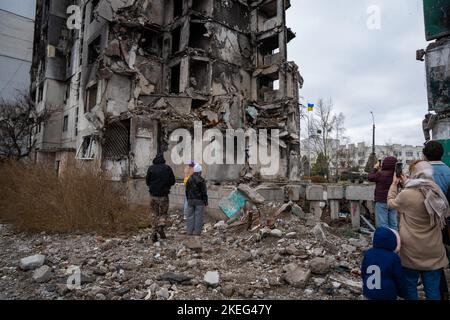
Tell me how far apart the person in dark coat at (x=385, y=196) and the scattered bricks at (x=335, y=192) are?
8.03 ft

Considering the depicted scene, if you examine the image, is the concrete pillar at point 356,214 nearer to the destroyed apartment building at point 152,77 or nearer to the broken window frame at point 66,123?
the destroyed apartment building at point 152,77

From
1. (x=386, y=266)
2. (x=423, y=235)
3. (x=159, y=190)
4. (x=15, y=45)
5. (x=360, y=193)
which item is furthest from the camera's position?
(x=15, y=45)

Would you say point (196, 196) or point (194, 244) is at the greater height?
point (196, 196)

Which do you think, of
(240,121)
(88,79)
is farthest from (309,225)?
(88,79)

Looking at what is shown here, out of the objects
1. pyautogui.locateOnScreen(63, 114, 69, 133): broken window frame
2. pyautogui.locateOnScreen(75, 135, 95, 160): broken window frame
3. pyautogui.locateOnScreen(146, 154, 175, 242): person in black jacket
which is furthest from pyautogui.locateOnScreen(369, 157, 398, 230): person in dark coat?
pyautogui.locateOnScreen(63, 114, 69, 133): broken window frame

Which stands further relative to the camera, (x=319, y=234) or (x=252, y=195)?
(x=252, y=195)

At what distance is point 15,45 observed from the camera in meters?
24.6

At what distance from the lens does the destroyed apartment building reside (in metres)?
13.3

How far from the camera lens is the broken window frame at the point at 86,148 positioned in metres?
16.2

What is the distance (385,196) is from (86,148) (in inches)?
694

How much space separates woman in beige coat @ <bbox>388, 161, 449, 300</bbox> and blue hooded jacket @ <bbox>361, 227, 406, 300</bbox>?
185mm

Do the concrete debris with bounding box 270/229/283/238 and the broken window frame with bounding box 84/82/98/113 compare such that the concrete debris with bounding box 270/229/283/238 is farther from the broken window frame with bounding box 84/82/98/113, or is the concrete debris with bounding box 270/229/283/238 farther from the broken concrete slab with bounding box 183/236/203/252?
the broken window frame with bounding box 84/82/98/113

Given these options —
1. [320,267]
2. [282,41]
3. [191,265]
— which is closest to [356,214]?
[320,267]

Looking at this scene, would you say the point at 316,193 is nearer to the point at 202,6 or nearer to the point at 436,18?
the point at 436,18
